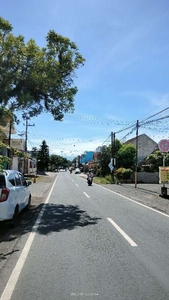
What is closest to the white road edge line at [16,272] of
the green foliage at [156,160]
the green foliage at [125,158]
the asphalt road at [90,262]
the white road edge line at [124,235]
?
the asphalt road at [90,262]

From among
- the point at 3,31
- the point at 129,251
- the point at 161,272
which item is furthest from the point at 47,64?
the point at 161,272

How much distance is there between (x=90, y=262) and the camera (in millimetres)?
5348

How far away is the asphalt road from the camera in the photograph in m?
4.05

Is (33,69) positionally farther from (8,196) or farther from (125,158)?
(125,158)

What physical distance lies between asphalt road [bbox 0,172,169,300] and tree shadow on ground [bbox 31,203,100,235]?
31 mm

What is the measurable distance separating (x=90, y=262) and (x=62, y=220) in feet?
15.1

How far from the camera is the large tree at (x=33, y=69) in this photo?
11.9 m

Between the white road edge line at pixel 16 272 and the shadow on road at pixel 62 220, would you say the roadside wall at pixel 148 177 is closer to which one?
the shadow on road at pixel 62 220

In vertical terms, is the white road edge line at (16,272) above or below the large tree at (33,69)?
below

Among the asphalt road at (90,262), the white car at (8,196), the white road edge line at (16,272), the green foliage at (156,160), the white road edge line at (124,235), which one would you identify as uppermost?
the green foliage at (156,160)

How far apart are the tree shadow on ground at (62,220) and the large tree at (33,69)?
15.6 feet

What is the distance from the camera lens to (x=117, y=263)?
5.27 meters

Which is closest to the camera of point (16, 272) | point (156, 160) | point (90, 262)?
point (16, 272)

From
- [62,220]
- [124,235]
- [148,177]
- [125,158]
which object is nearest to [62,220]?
[62,220]
